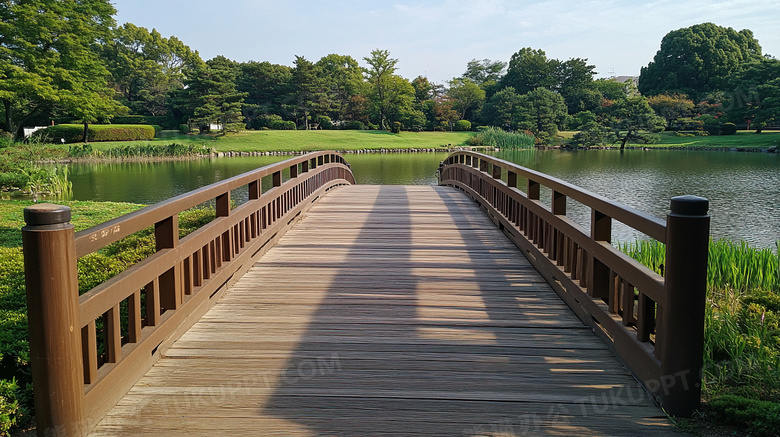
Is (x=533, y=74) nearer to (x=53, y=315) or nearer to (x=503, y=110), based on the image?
(x=503, y=110)

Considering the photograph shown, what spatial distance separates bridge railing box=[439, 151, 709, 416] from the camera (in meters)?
2.39

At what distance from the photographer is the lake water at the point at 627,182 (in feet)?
46.0

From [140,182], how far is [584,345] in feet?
72.9

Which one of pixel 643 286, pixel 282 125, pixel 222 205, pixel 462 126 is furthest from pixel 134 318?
pixel 462 126

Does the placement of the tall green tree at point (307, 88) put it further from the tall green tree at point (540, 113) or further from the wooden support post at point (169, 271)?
the wooden support post at point (169, 271)

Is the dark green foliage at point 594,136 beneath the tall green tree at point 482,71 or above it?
beneath

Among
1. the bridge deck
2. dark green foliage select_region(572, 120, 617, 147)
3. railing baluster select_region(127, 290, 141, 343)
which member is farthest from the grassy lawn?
railing baluster select_region(127, 290, 141, 343)

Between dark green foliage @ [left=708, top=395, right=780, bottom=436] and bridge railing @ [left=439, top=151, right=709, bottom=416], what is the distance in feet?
0.34

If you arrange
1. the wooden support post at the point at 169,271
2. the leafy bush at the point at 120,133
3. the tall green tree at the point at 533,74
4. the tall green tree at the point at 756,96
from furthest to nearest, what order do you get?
the tall green tree at the point at 533,74 < the tall green tree at the point at 756,96 < the leafy bush at the point at 120,133 < the wooden support post at the point at 169,271

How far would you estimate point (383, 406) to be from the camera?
8.52 feet

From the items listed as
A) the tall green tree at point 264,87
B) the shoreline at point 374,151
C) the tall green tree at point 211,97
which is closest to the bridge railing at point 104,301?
the shoreline at point 374,151

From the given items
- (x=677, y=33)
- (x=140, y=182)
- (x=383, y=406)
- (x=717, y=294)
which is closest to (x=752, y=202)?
(x=717, y=294)

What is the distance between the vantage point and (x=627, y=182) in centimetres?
2255

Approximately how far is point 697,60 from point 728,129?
21758 millimetres
